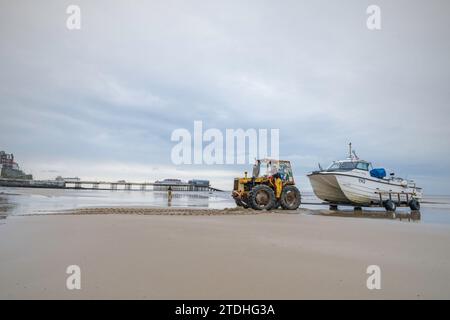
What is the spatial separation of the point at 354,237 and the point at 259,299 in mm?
4668

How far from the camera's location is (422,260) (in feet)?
14.8

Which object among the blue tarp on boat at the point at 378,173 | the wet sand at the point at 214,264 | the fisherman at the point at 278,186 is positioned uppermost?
the blue tarp on boat at the point at 378,173

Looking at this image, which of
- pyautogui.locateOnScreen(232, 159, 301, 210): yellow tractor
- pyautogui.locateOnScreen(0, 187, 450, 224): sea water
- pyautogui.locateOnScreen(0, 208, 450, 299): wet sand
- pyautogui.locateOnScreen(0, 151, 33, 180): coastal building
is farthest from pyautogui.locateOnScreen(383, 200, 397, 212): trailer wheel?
pyautogui.locateOnScreen(0, 151, 33, 180): coastal building

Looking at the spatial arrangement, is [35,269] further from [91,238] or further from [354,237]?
[354,237]

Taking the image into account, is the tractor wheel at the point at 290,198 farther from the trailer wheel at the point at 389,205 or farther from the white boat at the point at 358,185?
the trailer wheel at the point at 389,205

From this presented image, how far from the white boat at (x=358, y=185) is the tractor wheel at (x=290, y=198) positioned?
274cm

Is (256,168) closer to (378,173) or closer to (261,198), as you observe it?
(261,198)

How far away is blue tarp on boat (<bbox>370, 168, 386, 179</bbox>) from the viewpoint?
57.7 ft

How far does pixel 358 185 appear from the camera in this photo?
54.6 feet

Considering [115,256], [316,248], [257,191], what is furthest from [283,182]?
[115,256]

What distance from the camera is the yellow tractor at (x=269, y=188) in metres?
14.5

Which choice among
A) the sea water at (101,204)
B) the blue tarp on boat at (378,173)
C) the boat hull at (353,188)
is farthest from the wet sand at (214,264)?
the blue tarp on boat at (378,173)

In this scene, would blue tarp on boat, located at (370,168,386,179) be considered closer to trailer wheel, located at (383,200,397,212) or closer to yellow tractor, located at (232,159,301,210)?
trailer wheel, located at (383,200,397,212)

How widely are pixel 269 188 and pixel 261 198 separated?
72 centimetres
